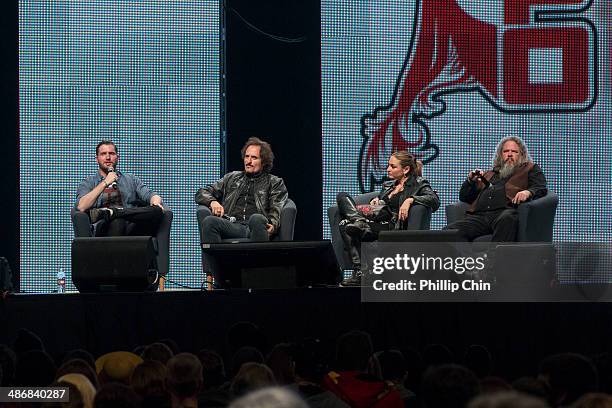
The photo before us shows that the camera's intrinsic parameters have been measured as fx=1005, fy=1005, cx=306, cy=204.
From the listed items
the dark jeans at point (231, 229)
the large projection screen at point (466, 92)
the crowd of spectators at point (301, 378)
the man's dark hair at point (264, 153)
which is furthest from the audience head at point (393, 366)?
the large projection screen at point (466, 92)

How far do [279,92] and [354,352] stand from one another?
420 centimetres

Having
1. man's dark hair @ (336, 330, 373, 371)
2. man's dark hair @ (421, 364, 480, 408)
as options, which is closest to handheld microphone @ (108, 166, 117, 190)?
man's dark hair @ (336, 330, 373, 371)

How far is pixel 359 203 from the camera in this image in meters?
6.78

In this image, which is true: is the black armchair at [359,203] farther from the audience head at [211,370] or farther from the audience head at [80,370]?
the audience head at [80,370]

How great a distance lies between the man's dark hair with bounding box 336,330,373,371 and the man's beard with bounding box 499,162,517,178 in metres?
3.17

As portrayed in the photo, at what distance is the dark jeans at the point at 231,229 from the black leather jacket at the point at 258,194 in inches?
7.9

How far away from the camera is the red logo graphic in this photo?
7648 mm

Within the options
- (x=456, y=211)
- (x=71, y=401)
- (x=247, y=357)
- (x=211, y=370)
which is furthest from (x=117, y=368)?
(x=456, y=211)

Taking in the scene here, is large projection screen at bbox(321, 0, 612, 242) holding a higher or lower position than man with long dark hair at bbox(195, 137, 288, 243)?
higher

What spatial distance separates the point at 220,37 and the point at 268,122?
736mm

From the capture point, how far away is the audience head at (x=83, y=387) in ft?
8.50

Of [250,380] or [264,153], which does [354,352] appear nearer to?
[250,380]

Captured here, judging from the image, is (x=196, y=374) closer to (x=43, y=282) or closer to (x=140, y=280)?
(x=140, y=280)

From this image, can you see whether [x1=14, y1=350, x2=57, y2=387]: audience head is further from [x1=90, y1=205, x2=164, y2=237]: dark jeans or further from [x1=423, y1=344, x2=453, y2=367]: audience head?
[x1=90, y1=205, x2=164, y2=237]: dark jeans
